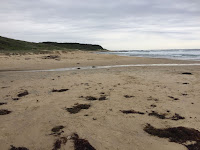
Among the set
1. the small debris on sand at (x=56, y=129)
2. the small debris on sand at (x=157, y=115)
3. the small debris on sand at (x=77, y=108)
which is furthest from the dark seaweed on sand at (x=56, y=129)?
the small debris on sand at (x=157, y=115)

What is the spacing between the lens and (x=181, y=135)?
128 inches

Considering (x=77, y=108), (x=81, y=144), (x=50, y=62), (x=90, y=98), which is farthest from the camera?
(x=50, y=62)

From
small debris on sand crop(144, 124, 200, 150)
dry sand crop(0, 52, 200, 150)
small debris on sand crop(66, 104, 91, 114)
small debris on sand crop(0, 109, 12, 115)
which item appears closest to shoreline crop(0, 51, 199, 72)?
dry sand crop(0, 52, 200, 150)

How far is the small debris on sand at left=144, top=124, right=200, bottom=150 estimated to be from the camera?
3.02m

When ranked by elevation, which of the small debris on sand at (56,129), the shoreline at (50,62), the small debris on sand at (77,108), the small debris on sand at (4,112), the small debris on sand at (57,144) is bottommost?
the small debris on sand at (57,144)

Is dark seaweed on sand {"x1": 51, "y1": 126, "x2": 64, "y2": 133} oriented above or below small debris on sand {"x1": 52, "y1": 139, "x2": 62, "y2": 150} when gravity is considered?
above

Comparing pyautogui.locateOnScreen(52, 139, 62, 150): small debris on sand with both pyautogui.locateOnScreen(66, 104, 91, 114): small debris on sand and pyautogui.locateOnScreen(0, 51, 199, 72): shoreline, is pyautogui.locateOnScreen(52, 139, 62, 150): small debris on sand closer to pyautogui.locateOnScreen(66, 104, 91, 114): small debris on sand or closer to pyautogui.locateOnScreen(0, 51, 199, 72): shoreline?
pyautogui.locateOnScreen(66, 104, 91, 114): small debris on sand

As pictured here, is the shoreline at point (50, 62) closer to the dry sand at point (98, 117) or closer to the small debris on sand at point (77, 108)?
the dry sand at point (98, 117)

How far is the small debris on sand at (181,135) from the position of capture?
3016 mm

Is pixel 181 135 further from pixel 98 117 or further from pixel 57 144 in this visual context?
pixel 57 144

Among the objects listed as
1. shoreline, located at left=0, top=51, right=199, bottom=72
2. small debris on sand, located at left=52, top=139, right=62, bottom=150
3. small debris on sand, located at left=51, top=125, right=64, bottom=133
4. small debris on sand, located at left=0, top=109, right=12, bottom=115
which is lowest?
small debris on sand, located at left=52, top=139, right=62, bottom=150

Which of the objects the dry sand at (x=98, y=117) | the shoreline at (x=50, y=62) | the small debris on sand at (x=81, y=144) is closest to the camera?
the small debris on sand at (x=81, y=144)

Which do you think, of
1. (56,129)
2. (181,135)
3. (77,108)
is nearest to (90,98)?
(77,108)

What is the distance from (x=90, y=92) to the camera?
6.18 meters
